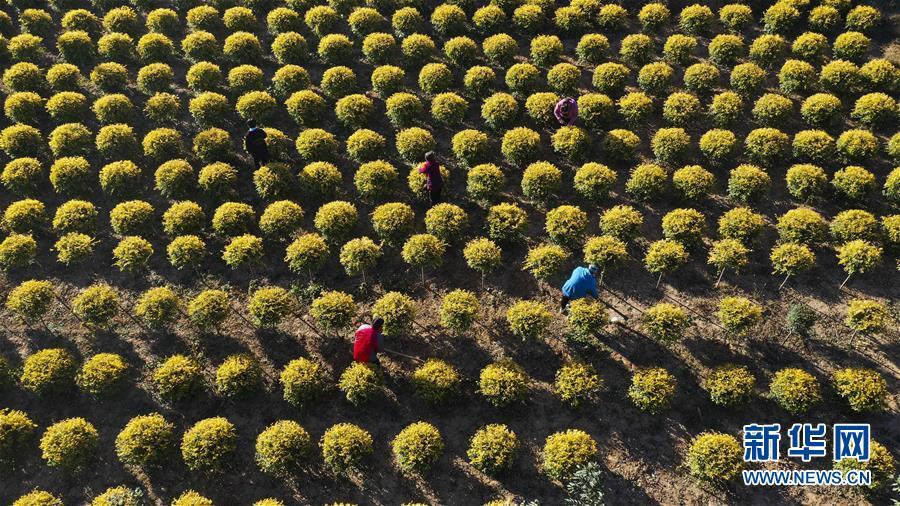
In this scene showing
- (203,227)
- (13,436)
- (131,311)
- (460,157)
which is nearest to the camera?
(13,436)

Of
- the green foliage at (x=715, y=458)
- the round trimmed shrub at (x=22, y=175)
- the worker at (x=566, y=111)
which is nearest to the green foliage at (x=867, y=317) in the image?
the green foliage at (x=715, y=458)

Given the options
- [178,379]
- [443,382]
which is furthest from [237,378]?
[443,382]

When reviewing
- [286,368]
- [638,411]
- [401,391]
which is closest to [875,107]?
[638,411]

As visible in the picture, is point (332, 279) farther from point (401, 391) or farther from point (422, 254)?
point (401, 391)

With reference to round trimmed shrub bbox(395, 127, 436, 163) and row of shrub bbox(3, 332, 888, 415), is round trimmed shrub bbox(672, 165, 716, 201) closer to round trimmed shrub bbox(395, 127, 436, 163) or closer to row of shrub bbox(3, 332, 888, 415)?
row of shrub bbox(3, 332, 888, 415)

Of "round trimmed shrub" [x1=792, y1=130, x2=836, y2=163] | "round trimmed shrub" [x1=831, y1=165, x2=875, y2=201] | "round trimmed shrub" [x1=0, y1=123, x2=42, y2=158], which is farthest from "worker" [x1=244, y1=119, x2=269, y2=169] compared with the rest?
"round trimmed shrub" [x1=831, y1=165, x2=875, y2=201]

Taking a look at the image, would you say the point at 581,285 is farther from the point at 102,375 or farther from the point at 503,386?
the point at 102,375
